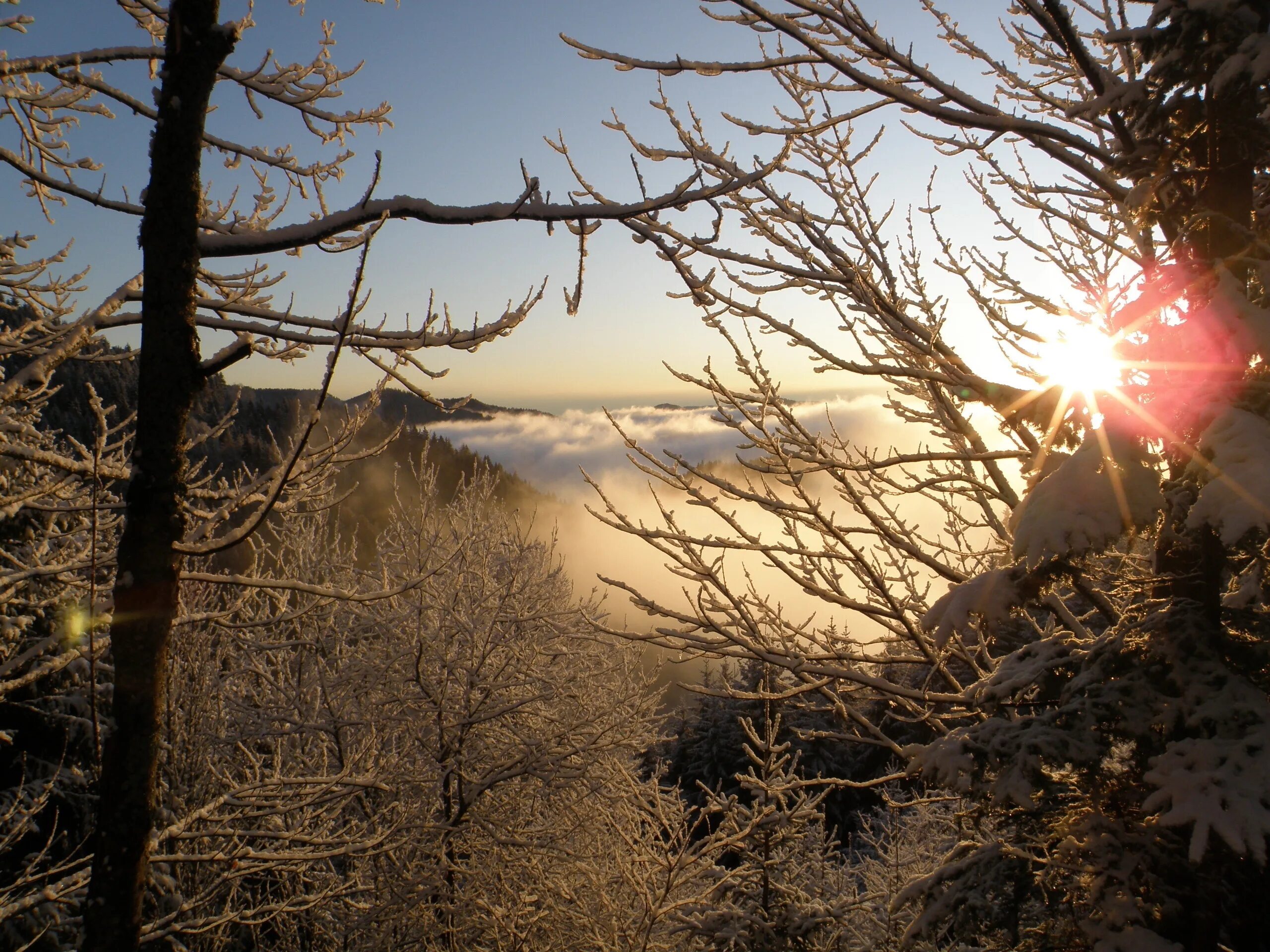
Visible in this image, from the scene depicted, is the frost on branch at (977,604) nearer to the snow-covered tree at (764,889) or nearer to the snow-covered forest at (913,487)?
the snow-covered forest at (913,487)

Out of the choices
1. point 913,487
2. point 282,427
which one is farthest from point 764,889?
point 282,427

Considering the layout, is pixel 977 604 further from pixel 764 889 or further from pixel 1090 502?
pixel 764 889

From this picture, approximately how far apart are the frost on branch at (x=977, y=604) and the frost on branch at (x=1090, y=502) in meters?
0.35

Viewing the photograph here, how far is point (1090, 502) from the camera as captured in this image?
2186 millimetres

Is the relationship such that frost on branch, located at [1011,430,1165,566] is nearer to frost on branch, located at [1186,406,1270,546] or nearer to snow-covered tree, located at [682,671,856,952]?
frost on branch, located at [1186,406,1270,546]

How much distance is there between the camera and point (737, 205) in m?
3.65

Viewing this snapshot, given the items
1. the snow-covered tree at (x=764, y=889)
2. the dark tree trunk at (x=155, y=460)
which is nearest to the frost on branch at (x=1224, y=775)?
the dark tree trunk at (x=155, y=460)

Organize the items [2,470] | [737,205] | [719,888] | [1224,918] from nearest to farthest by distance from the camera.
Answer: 1. [1224,918]
2. [737,205]
3. [2,470]
4. [719,888]

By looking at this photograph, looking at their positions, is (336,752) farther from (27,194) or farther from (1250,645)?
(1250,645)

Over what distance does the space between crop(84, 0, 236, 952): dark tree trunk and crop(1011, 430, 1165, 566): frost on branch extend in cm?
261

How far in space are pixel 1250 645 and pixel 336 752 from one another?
31.0 feet

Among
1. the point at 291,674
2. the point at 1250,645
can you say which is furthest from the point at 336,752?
the point at 1250,645

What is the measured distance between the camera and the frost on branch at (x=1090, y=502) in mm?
2141

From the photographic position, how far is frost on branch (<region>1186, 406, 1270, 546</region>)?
6.11 ft
